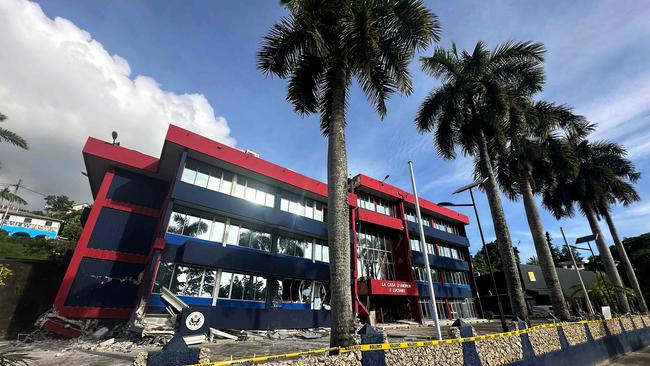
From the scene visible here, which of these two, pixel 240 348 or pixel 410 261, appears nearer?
pixel 240 348

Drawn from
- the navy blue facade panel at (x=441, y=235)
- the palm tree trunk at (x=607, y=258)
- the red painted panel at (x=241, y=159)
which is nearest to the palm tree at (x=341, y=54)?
the red painted panel at (x=241, y=159)

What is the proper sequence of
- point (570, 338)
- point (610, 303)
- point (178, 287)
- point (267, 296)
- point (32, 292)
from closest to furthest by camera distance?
point (570, 338) < point (178, 287) < point (32, 292) < point (267, 296) < point (610, 303)

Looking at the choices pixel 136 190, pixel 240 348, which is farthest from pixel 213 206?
pixel 240 348

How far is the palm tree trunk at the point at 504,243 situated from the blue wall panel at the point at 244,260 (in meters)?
12.7

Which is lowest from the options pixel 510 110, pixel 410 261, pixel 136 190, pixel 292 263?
pixel 292 263

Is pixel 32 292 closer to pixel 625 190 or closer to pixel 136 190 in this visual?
pixel 136 190

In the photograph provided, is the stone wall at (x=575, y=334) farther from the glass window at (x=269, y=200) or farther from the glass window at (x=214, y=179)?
the glass window at (x=214, y=179)

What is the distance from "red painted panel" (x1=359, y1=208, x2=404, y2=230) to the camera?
28831 millimetres

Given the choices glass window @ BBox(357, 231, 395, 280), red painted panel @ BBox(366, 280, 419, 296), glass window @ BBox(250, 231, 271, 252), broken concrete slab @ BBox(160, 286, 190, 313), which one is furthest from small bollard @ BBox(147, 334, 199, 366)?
glass window @ BBox(357, 231, 395, 280)

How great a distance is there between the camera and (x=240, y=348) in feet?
42.9

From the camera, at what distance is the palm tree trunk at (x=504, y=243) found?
12672mm

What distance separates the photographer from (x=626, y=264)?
2612 centimetres

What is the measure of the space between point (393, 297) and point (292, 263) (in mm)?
14005

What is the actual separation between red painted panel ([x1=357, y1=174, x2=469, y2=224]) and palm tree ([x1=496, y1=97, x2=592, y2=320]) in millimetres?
12002
